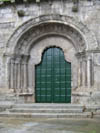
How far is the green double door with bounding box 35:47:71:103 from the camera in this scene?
12.9 m

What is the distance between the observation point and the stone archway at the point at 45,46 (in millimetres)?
11961

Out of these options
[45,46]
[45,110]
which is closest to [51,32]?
[45,46]

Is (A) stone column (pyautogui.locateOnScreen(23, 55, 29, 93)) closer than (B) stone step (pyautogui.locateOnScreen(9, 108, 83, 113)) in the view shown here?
No

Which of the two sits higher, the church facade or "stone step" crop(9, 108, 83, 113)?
the church facade

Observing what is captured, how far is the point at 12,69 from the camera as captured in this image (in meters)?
12.5

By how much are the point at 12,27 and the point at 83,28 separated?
3.53 metres

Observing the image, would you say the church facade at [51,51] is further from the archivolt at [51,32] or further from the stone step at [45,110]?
the stone step at [45,110]

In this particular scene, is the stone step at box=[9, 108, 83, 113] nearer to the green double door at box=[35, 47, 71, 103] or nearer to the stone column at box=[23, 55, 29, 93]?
the stone column at box=[23, 55, 29, 93]

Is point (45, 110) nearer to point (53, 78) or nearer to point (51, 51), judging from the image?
point (53, 78)

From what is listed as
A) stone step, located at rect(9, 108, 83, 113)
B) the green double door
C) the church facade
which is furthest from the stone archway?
stone step, located at rect(9, 108, 83, 113)

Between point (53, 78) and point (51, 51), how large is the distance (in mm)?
1434

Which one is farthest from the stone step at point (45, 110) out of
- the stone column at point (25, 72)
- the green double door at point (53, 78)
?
the green double door at point (53, 78)

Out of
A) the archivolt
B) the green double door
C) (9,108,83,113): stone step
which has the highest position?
the archivolt

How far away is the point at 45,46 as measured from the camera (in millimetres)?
13141
